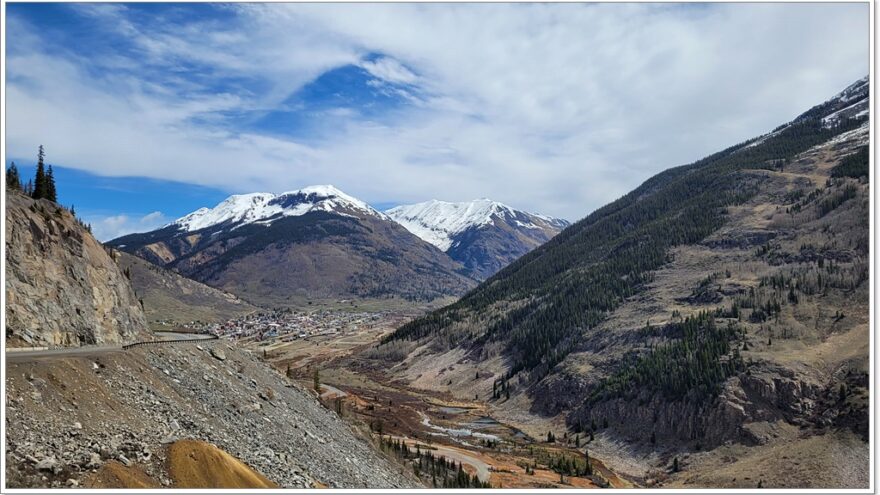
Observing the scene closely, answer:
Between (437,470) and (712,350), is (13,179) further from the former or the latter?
(712,350)

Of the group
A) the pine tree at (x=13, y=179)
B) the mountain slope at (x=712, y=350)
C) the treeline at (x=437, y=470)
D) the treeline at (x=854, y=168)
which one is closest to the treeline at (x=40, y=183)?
the pine tree at (x=13, y=179)

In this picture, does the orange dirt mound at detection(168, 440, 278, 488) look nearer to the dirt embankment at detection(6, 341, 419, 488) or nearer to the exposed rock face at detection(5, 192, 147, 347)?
the dirt embankment at detection(6, 341, 419, 488)

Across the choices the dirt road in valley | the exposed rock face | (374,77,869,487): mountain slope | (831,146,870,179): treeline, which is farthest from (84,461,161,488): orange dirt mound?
(831,146,870,179): treeline

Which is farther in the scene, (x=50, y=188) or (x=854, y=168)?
(x=854, y=168)

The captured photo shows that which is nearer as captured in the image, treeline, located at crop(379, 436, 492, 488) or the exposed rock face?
the exposed rock face

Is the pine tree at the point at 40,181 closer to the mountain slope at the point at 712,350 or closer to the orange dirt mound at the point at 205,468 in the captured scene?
the orange dirt mound at the point at 205,468

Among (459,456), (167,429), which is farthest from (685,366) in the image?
(167,429)
